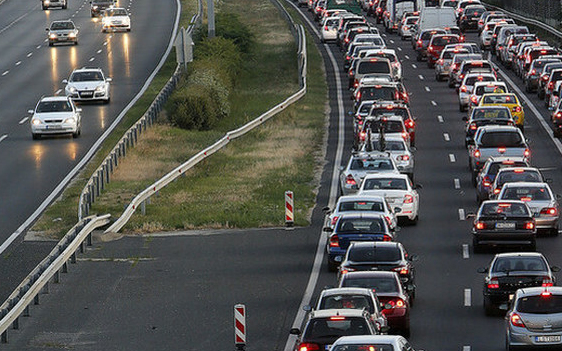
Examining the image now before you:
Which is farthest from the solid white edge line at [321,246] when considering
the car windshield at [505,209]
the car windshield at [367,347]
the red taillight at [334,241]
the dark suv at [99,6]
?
the dark suv at [99,6]

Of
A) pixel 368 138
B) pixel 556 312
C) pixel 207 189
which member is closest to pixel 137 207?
pixel 207 189

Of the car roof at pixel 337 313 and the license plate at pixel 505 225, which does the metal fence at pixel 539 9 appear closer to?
the license plate at pixel 505 225

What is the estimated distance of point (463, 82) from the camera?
60.8 meters

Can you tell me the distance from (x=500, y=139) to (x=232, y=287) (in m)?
15.4

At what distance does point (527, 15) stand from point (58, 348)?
78.2 metres

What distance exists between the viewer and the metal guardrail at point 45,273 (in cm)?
2723

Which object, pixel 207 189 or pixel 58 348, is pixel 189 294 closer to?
pixel 58 348

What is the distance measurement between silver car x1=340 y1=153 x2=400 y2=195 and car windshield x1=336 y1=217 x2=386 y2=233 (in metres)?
8.20

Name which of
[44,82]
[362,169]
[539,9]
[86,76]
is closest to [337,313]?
[362,169]

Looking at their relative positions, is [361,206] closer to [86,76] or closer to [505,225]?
[505,225]

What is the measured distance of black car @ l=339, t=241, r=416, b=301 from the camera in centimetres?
2875

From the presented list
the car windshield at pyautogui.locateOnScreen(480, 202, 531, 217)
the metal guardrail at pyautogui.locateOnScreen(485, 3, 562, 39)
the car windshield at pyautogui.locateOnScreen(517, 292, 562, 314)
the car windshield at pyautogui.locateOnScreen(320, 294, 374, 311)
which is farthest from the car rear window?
the metal guardrail at pyautogui.locateOnScreen(485, 3, 562, 39)

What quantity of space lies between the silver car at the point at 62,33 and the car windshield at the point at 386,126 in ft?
133

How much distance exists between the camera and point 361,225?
32.5m
